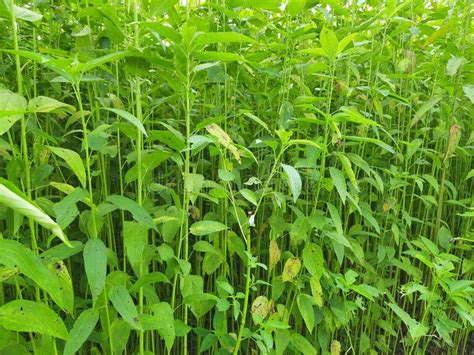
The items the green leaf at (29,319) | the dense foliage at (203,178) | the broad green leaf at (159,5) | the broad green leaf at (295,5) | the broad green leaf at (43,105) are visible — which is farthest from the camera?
the broad green leaf at (295,5)

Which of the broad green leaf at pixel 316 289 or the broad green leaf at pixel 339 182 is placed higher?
the broad green leaf at pixel 339 182

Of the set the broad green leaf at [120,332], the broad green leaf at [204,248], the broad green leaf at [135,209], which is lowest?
the broad green leaf at [120,332]

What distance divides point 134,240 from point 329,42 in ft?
2.70

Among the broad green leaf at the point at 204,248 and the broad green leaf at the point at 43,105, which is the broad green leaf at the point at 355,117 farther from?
the broad green leaf at the point at 43,105

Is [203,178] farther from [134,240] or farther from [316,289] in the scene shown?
[316,289]

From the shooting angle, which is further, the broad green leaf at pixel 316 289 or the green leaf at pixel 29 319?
the broad green leaf at pixel 316 289

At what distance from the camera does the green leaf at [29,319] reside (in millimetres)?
813

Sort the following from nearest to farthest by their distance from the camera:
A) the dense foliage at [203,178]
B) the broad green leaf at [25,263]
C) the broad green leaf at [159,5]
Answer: the broad green leaf at [25,263], the dense foliage at [203,178], the broad green leaf at [159,5]

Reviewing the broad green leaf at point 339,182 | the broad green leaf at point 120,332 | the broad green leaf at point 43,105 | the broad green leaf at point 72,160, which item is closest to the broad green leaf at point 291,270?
the broad green leaf at point 339,182

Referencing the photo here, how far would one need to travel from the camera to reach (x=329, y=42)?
4.40 feet

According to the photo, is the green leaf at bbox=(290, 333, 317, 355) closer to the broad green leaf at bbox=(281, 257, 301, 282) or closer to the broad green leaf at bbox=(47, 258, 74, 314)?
the broad green leaf at bbox=(281, 257, 301, 282)

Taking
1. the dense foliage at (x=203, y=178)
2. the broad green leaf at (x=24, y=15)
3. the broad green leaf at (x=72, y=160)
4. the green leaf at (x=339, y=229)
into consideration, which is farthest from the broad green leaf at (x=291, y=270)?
the broad green leaf at (x=24, y=15)

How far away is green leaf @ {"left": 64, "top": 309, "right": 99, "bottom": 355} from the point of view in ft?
3.34

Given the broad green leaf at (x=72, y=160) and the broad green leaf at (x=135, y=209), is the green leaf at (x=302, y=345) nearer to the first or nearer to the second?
the broad green leaf at (x=135, y=209)
